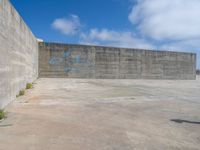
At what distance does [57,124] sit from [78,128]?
45 centimetres

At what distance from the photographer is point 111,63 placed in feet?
48.5

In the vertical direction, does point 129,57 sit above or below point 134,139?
above

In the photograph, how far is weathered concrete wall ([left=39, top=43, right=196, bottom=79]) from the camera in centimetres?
1338

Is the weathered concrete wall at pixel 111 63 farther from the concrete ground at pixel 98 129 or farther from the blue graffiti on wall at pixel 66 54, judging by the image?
the concrete ground at pixel 98 129

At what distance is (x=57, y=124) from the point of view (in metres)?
3.05

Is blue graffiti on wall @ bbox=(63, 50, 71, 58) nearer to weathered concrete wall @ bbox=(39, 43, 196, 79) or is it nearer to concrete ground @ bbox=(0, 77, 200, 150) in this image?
weathered concrete wall @ bbox=(39, 43, 196, 79)

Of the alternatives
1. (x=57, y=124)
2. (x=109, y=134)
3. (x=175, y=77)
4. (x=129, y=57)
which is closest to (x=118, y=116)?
(x=109, y=134)

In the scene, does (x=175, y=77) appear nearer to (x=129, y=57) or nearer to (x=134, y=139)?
(x=129, y=57)

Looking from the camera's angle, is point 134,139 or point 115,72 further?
point 115,72

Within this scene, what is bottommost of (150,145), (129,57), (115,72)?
(150,145)

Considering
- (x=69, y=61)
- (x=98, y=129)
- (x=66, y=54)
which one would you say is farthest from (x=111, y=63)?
(x=98, y=129)

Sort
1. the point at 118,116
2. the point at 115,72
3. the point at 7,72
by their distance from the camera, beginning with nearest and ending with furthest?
the point at 118,116 → the point at 7,72 → the point at 115,72

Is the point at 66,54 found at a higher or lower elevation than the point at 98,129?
higher

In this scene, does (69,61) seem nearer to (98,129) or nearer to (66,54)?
(66,54)
